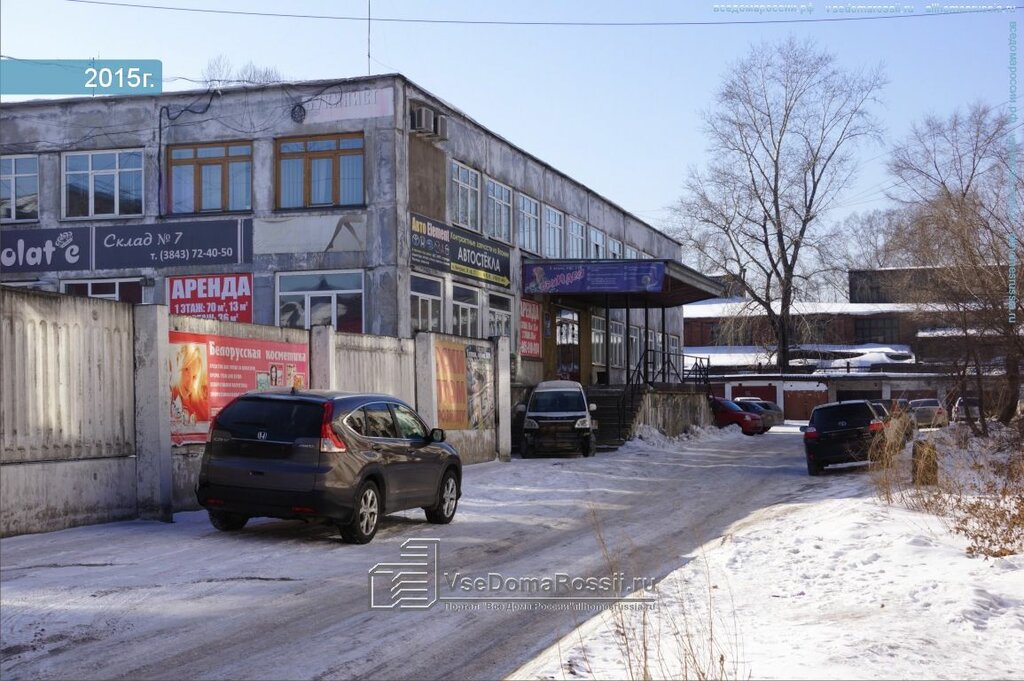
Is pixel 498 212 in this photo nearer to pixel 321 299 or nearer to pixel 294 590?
pixel 321 299

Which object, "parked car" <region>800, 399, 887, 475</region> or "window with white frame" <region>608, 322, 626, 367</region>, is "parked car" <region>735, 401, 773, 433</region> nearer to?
"window with white frame" <region>608, 322, 626, 367</region>

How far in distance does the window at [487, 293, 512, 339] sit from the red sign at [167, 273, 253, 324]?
8054 millimetres

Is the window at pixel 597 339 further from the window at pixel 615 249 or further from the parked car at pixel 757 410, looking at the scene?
the parked car at pixel 757 410

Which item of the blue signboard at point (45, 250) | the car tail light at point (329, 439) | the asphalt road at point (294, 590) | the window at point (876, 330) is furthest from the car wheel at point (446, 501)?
the window at point (876, 330)

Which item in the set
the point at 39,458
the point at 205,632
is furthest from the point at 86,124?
the point at 205,632

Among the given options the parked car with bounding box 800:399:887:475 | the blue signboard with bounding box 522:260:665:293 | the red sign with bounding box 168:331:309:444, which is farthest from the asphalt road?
the blue signboard with bounding box 522:260:665:293

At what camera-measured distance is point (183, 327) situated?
1553 cm

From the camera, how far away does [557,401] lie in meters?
31.0

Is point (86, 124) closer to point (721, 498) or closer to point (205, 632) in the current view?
point (721, 498)

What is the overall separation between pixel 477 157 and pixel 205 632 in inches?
1072

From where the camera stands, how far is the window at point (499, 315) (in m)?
35.2

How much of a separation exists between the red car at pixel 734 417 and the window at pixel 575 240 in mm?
10123

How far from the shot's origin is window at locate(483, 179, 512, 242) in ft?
115

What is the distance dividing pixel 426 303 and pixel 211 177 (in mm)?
6723
